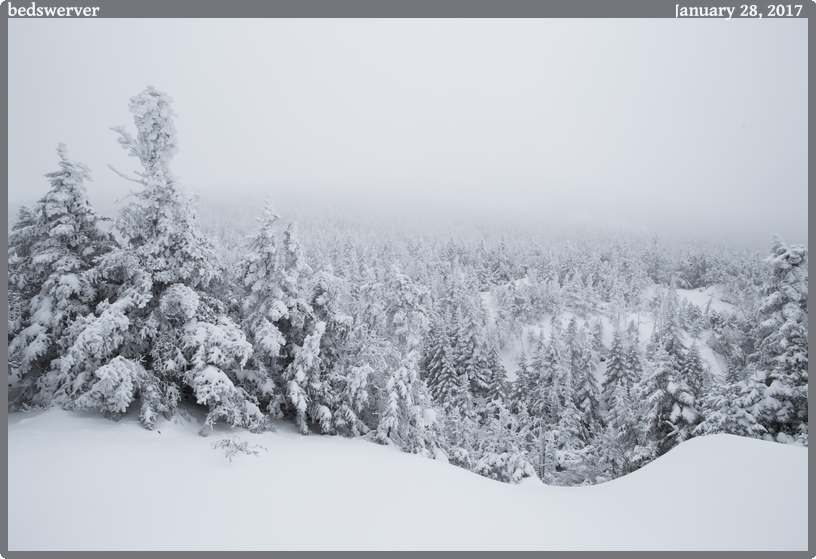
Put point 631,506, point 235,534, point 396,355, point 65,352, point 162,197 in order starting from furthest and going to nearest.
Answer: point 396,355 → point 162,197 → point 65,352 → point 631,506 → point 235,534

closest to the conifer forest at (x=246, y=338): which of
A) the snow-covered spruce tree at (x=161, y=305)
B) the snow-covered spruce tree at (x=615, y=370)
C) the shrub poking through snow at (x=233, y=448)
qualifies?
the snow-covered spruce tree at (x=161, y=305)

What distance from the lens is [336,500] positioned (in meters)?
8.26

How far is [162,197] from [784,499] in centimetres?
1896

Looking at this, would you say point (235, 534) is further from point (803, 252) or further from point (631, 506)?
point (803, 252)

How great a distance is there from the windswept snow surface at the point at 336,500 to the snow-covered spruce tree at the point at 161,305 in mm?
1233

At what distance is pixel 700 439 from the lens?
478 inches

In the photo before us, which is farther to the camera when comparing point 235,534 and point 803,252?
point 803,252

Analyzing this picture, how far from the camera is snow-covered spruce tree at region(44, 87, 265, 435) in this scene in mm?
11375

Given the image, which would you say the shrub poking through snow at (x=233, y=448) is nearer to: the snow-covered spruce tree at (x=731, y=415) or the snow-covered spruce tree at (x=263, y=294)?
the snow-covered spruce tree at (x=263, y=294)

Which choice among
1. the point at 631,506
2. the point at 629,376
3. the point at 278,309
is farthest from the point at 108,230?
the point at 629,376

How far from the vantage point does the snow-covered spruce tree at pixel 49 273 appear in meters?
11.4

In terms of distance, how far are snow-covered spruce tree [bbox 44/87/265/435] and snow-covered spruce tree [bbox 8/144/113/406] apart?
72cm

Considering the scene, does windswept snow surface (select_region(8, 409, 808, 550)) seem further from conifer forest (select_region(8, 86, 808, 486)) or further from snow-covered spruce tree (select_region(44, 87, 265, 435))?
conifer forest (select_region(8, 86, 808, 486))

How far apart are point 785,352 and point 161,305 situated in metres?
25.0
